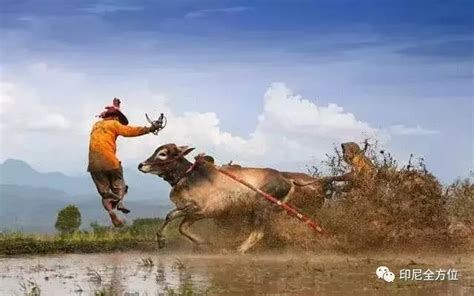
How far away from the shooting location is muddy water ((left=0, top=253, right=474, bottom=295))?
10.4 m

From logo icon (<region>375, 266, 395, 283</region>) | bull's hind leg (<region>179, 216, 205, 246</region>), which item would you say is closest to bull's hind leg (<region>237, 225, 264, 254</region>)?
bull's hind leg (<region>179, 216, 205, 246</region>)

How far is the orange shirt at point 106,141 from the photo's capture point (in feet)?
48.8

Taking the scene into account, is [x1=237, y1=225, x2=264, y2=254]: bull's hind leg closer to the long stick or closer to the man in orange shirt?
the long stick

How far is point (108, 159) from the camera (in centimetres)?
1484

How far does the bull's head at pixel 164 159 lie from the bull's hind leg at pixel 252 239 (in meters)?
1.82

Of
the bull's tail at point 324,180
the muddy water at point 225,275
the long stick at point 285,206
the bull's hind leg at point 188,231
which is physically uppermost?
the bull's tail at point 324,180

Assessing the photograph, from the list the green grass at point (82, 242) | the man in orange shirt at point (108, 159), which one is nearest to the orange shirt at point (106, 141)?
the man in orange shirt at point (108, 159)

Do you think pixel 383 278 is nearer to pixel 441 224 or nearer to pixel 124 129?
pixel 441 224

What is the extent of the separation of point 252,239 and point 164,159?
2075mm

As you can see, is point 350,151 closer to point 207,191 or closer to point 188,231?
point 207,191

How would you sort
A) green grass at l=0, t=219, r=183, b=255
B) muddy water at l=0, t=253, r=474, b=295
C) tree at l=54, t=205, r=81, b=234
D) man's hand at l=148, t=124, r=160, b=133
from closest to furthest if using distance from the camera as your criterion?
muddy water at l=0, t=253, r=474, b=295
man's hand at l=148, t=124, r=160, b=133
green grass at l=0, t=219, r=183, b=255
tree at l=54, t=205, r=81, b=234

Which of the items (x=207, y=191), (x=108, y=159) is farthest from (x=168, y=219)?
(x=108, y=159)

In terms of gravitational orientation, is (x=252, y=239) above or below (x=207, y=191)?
below

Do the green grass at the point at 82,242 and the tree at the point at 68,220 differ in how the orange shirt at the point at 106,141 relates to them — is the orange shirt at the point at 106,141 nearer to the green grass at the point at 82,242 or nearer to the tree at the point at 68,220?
the green grass at the point at 82,242
